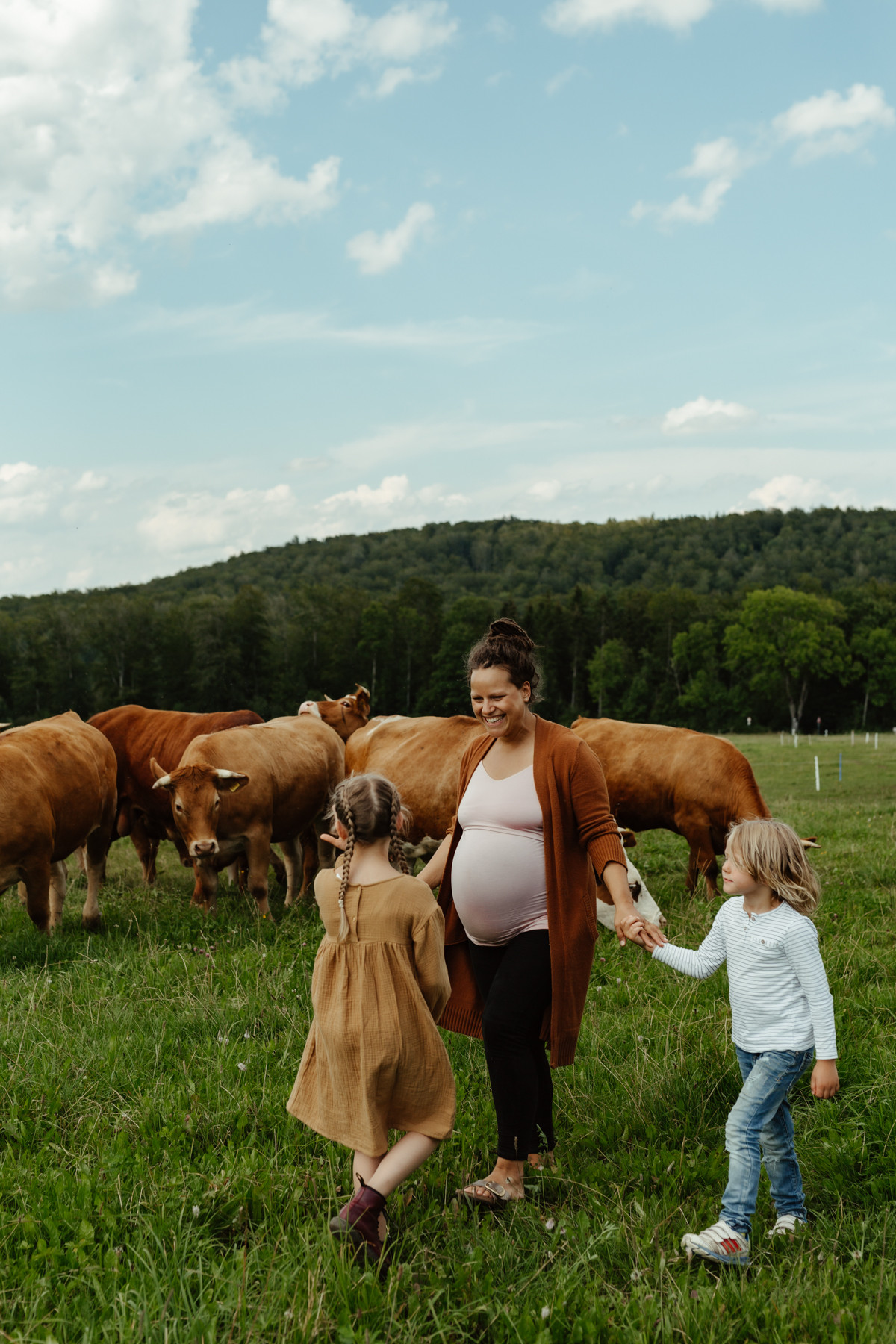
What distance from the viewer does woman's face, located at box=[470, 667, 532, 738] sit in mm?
3795

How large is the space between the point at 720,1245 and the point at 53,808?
6.39 m

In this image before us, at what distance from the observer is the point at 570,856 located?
3.80 metres

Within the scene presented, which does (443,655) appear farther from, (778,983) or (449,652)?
(778,983)

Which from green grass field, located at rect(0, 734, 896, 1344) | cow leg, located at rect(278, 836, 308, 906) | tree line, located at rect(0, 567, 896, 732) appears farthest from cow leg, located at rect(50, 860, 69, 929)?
tree line, located at rect(0, 567, 896, 732)

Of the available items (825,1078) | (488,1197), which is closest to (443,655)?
(488,1197)

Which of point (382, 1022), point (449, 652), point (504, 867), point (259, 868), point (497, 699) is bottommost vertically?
point (449, 652)

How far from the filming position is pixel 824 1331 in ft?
9.06

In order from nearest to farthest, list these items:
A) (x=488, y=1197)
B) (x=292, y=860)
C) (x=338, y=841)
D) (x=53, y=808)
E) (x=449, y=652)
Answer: (x=338, y=841), (x=488, y=1197), (x=53, y=808), (x=292, y=860), (x=449, y=652)

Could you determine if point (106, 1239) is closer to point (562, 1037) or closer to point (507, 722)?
point (562, 1037)

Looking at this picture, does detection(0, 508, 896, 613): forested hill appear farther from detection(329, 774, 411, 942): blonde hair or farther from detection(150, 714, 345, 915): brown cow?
detection(329, 774, 411, 942): blonde hair

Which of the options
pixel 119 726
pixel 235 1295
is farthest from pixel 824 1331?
pixel 119 726

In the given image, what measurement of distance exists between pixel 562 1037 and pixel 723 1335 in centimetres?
115

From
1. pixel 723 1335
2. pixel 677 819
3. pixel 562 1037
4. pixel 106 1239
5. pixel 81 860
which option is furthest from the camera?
pixel 81 860

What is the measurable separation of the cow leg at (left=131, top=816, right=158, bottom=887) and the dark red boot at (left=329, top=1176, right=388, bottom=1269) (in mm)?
8556
